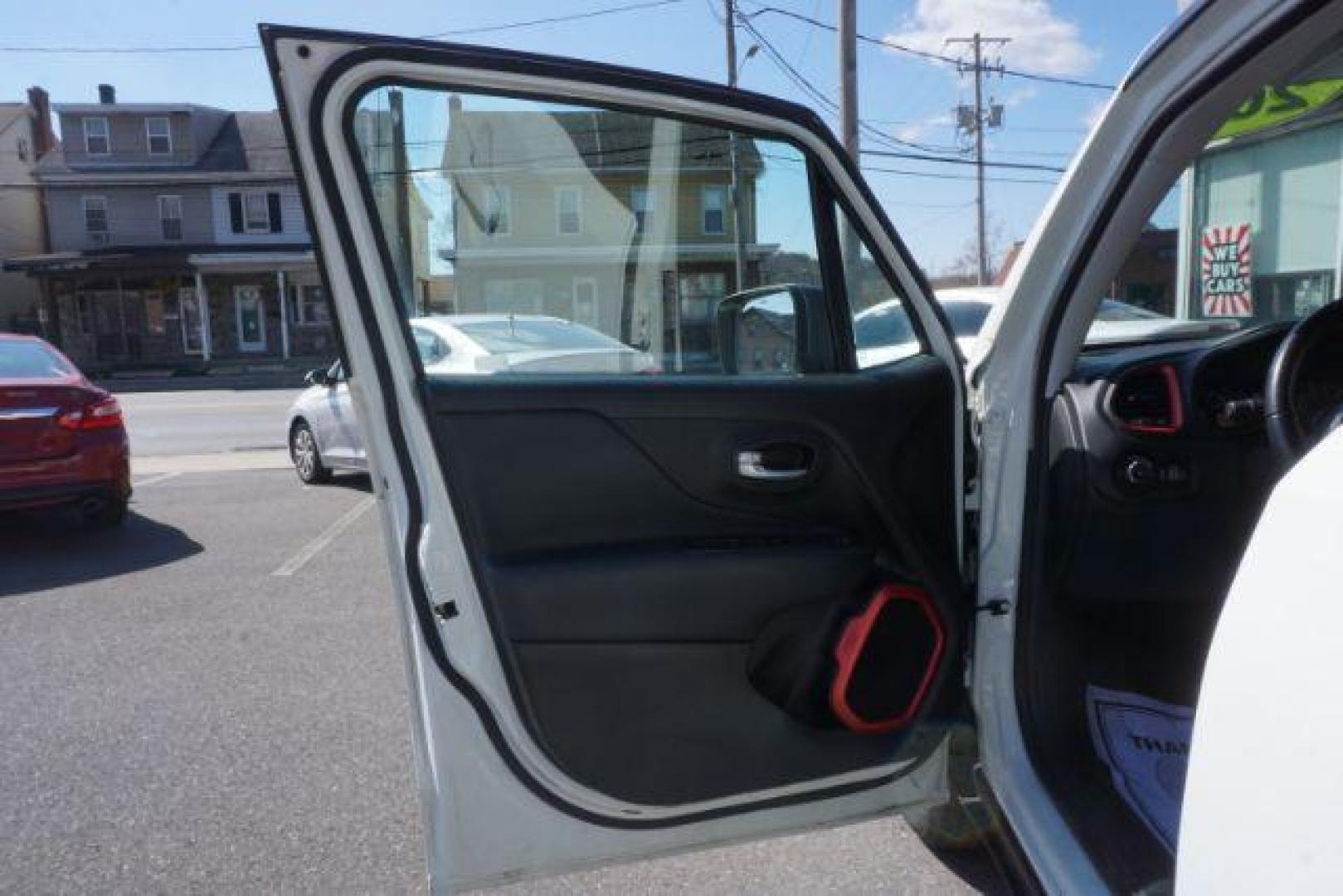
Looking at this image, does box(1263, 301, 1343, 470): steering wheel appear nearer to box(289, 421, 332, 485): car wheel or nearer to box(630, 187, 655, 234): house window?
box(630, 187, 655, 234): house window

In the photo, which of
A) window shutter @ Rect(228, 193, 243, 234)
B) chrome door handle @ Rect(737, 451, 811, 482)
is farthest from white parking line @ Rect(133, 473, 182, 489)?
window shutter @ Rect(228, 193, 243, 234)

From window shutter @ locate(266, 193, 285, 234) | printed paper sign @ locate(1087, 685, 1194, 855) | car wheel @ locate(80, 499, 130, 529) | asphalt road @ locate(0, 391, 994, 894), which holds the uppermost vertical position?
window shutter @ locate(266, 193, 285, 234)

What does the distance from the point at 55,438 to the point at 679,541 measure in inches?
244

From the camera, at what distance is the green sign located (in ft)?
9.80

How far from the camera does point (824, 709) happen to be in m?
2.00

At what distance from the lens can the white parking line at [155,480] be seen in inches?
386

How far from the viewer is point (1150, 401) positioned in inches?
89.1

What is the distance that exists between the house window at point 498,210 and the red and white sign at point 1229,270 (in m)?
10.1

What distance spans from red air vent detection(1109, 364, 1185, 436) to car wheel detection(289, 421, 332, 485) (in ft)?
27.2

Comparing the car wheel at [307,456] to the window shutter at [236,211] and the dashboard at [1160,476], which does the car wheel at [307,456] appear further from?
the window shutter at [236,211]

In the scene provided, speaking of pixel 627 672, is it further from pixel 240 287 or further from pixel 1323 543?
pixel 240 287

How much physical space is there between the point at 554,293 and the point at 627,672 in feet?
2.78

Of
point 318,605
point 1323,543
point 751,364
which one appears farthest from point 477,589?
point 318,605

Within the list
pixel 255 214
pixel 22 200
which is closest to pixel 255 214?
pixel 255 214
